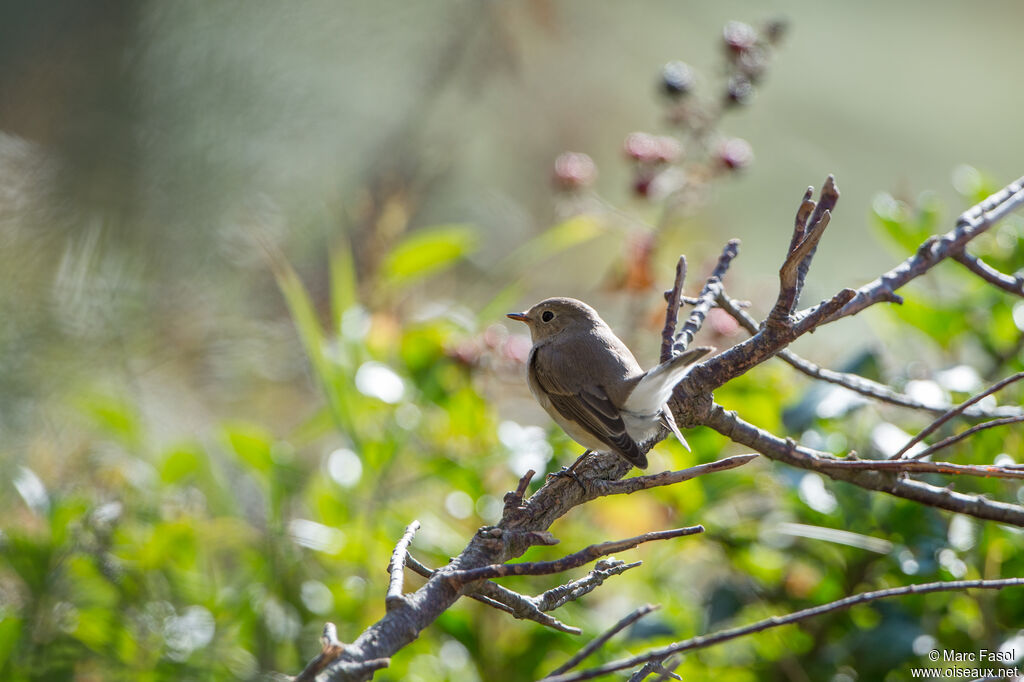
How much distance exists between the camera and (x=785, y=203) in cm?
619

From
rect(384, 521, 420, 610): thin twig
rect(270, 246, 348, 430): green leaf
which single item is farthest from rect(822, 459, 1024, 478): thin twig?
rect(270, 246, 348, 430): green leaf

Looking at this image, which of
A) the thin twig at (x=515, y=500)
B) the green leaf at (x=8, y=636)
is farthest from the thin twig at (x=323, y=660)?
the green leaf at (x=8, y=636)

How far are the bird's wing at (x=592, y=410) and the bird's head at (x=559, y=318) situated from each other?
17 cm

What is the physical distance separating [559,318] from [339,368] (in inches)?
24.4

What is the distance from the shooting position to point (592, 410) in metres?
1.94

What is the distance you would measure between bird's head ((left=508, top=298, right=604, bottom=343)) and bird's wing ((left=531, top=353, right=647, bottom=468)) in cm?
17

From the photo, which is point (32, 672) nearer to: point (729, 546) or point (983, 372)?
point (729, 546)

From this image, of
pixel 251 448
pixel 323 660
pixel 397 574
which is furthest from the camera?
pixel 251 448

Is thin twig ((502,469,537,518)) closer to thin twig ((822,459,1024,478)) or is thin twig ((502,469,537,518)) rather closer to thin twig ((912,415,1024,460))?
thin twig ((822,459,1024,478))

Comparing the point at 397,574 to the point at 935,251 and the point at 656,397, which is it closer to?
the point at 656,397

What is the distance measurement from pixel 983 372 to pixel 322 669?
1953mm

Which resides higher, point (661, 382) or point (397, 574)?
point (661, 382)

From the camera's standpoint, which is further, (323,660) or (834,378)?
(834,378)

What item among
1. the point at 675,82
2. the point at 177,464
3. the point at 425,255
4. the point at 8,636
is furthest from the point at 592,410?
the point at 8,636
